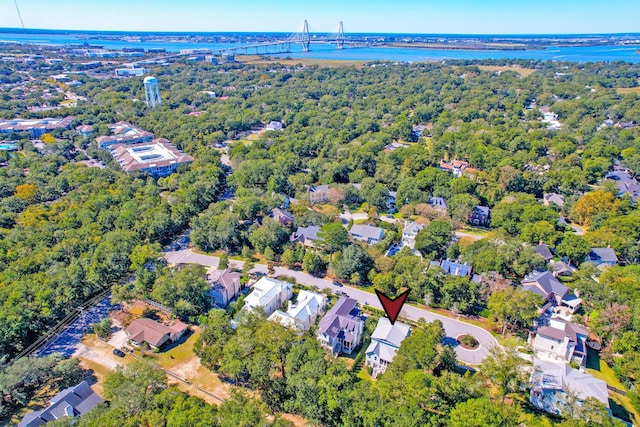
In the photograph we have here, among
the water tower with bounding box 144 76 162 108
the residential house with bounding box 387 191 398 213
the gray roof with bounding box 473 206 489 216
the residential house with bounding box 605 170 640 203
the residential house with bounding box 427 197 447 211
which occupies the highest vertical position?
the water tower with bounding box 144 76 162 108

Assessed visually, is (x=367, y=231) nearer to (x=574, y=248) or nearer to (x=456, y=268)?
(x=456, y=268)

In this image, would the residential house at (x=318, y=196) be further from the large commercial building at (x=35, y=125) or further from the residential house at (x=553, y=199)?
the large commercial building at (x=35, y=125)

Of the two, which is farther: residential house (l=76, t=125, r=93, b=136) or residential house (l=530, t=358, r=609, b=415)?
residential house (l=76, t=125, r=93, b=136)

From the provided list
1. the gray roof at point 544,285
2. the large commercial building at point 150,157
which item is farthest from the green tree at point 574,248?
the large commercial building at point 150,157

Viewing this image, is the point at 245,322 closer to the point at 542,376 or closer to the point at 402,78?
the point at 542,376

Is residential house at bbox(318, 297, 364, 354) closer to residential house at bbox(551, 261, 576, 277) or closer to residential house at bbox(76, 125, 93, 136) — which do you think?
residential house at bbox(551, 261, 576, 277)

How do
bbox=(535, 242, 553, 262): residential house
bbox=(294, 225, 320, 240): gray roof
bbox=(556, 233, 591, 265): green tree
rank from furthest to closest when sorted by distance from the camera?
1. bbox=(294, 225, 320, 240): gray roof
2. bbox=(535, 242, 553, 262): residential house
3. bbox=(556, 233, 591, 265): green tree

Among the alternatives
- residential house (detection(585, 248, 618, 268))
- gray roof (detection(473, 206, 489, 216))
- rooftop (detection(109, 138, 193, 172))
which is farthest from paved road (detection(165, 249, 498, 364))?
rooftop (detection(109, 138, 193, 172))

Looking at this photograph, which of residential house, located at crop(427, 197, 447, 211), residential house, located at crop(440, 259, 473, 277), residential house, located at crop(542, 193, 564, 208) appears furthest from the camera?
residential house, located at crop(542, 193, 564, 208)
